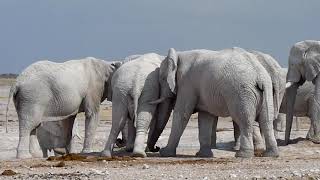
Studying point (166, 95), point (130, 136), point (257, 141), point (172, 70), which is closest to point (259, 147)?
point (257, 141)

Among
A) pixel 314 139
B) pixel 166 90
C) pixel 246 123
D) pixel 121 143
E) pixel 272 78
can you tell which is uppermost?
pixel 272 78

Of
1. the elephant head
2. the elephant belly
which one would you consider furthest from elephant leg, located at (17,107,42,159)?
the elephant belly

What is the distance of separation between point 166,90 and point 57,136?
438 cm

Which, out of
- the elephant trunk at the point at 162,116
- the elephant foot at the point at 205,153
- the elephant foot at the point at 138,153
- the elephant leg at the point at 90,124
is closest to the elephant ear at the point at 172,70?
the elephant trunk at the point at 162,116

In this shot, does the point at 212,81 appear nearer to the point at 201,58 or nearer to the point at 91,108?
the point at 201,58

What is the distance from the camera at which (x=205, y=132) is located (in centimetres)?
1872

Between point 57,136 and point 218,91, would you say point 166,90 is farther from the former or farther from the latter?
point 57,136

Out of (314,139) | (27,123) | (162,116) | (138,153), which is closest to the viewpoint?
(138,153)

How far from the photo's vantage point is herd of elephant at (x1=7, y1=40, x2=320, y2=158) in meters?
17.1

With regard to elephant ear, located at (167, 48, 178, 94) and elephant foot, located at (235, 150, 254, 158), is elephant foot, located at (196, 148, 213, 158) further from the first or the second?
elephant foot, located at (235, 150, 254, 158)

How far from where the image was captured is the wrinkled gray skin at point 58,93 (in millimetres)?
20219

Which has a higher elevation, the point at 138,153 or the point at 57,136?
the point at 138,153

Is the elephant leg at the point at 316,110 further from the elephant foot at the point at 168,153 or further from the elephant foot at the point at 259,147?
the elephant foot at the point at 168,153

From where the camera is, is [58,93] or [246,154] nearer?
[246,154]
